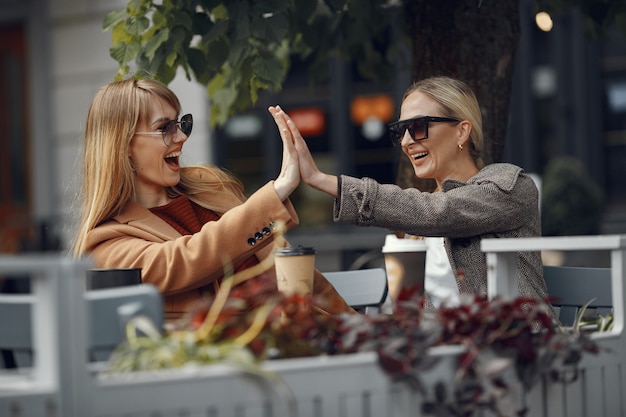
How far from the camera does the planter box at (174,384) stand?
2.03 m

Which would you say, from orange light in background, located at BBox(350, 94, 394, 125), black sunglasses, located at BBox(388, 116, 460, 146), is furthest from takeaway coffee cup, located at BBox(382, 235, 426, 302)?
orange light in background, located at BBox(350, 94, 394, 125)

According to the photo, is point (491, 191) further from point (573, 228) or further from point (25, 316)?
point (573, 228)

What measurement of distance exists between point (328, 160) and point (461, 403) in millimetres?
8692

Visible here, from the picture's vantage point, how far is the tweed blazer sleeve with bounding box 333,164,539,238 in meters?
3.20

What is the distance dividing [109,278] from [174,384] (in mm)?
1045

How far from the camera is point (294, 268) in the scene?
112 inches

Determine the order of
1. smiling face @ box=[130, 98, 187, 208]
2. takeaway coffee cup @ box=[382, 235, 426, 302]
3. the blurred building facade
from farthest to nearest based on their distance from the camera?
the blurred building facade, smiling face @ box=[130, 98, 187, 208], takeaway coffee cup @ box=[382, 235, 426, 302]

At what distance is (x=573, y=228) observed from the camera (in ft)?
28.8

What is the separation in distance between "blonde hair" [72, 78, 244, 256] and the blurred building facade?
6120mm

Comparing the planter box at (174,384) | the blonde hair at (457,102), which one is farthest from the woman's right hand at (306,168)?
the planter box at (174,384)

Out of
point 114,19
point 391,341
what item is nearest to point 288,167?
point 391,341

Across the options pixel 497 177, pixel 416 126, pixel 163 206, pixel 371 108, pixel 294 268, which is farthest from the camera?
pixel 371 108

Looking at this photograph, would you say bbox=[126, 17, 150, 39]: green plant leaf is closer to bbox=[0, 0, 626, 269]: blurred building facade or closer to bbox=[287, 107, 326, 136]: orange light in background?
bbox=[0, 0, 626, 269]: blurred building facade

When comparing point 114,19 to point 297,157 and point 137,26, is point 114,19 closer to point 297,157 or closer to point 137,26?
point 137,26
